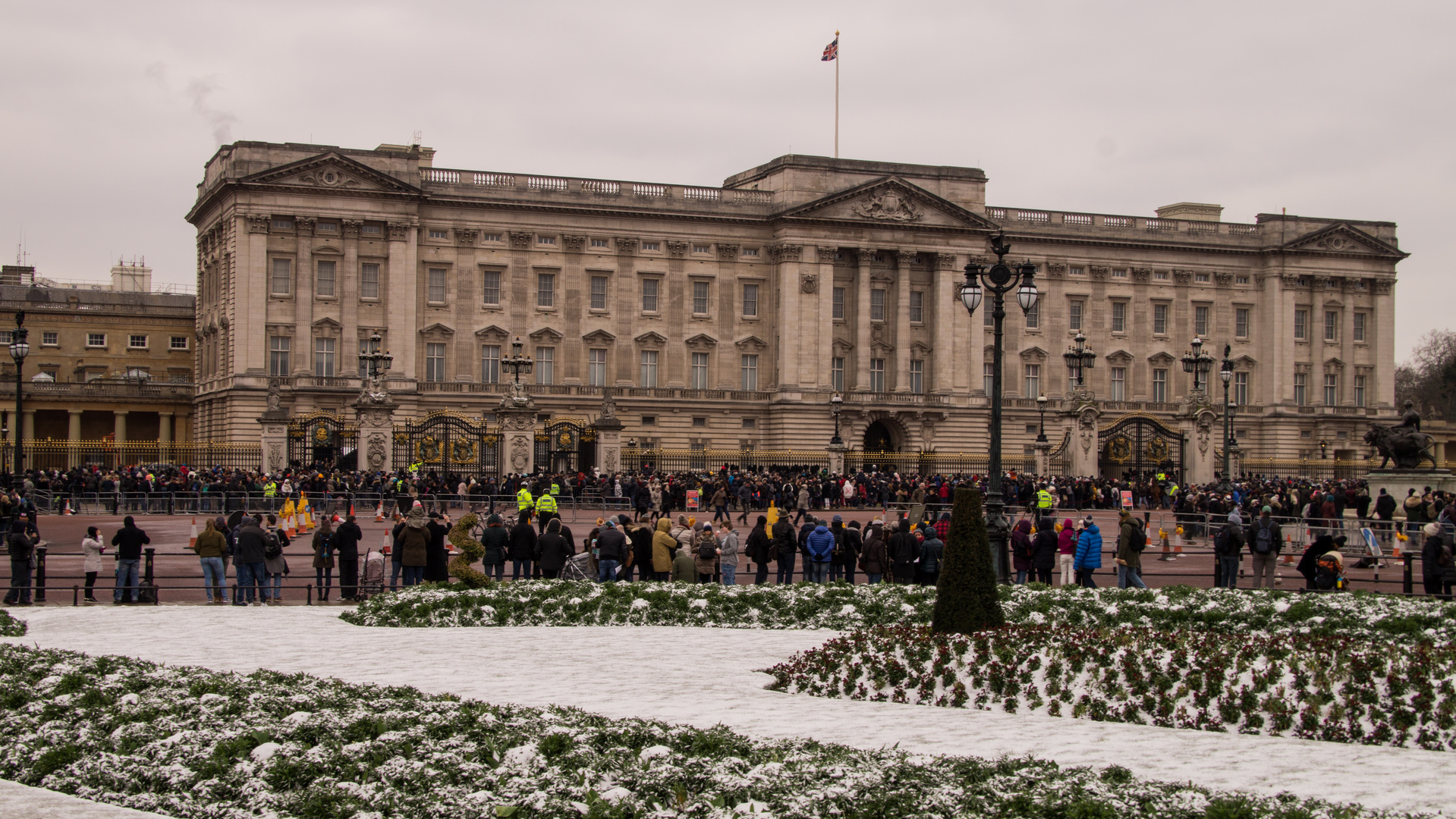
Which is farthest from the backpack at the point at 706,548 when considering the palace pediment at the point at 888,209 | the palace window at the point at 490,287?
the palace pediment at the point at 888,209

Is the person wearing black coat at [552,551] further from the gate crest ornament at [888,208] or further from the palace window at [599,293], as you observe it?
the gate crest ornament at [888,208]

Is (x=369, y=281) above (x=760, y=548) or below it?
above

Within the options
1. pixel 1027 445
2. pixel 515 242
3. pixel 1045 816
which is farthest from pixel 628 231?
pixel 1045 816

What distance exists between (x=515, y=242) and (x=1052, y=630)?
179 feet

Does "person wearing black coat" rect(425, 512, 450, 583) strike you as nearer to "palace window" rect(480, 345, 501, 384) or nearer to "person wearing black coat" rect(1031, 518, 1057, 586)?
"person wearing black coat" rect(1031, 518, 1057, 586)

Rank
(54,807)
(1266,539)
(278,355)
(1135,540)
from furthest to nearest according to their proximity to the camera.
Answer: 1. (278,355)
2. (1266,539)
3. (1135,540)
4. (54,807)

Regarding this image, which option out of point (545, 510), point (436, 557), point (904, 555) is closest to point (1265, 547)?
point (904, 555)

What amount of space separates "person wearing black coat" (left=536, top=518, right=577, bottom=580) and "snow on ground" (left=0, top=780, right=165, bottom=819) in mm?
12971

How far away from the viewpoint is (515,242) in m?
68.4

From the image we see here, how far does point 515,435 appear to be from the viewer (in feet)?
163

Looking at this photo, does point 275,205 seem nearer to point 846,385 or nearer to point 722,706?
point 846,385

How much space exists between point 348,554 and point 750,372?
49.6 m

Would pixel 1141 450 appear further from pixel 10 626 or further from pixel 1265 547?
pixel 10 626

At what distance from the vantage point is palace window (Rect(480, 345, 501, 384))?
6800 centimetres
